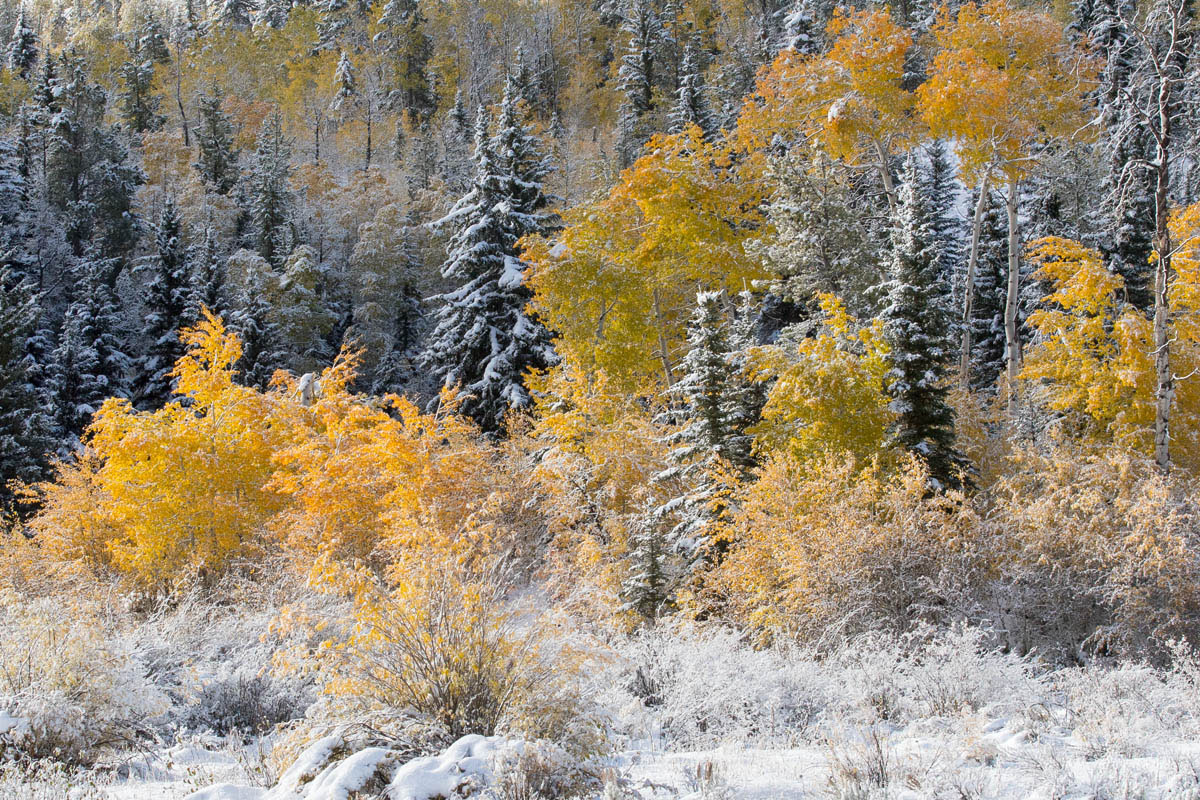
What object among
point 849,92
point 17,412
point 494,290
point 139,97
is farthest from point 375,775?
point 139,97

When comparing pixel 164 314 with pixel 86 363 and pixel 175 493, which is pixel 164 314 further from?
pixel 175 493

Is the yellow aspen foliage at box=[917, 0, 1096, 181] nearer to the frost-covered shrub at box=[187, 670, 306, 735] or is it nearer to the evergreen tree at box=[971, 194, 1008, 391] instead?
the evergreen tree at box=[971, 194, 1008, 391]

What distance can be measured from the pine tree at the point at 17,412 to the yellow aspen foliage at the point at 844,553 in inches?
1000

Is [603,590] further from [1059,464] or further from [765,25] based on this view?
[765,25]

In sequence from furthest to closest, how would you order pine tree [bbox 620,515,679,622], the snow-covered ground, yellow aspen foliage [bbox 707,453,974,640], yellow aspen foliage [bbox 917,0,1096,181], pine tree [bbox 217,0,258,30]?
pine tree [bbox 217,0,258,30] → yellow aspen foliage [bbox 917,0,1096,181] → pine tree [bbox 620,515,679,622] → yellow aspen foliage [bbox 707,453,974,640] → the snow-covered ground

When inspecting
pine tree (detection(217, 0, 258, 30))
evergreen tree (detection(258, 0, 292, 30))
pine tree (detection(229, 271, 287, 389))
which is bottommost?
pine tree (detection(229, 271, 287, 389))

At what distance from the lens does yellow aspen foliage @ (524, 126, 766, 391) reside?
2217cm

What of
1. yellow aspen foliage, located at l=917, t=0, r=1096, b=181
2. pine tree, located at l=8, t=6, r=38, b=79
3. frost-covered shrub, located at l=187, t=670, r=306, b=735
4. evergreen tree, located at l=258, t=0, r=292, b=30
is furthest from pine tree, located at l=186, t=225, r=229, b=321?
evergreen tree, located at l=258, t=0, r=292, b=30

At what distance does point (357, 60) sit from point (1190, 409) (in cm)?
6956

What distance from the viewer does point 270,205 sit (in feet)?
147

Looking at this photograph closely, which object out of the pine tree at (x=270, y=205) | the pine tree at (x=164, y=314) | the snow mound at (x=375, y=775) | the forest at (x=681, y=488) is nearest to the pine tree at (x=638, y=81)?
the forest at (x=681, y=488)

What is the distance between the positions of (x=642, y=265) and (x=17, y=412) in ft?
77.0

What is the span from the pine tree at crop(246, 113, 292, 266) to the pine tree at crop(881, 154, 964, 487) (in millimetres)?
36310

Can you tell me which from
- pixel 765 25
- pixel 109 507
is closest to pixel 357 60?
pixel 765 25
